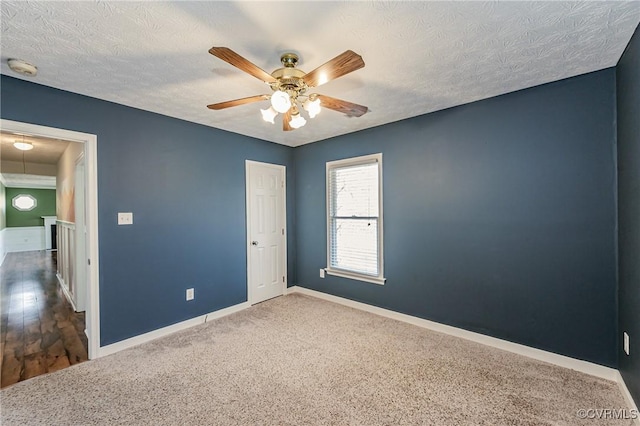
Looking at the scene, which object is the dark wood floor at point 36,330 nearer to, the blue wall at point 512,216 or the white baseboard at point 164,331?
the white baseboard at point 164,331

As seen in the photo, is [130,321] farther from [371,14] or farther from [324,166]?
[371,14]

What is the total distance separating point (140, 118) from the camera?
9.61ft

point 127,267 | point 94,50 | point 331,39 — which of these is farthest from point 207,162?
point 331,39

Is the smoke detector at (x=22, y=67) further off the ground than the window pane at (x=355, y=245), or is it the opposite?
the smoke detector at (x=22, y=67)

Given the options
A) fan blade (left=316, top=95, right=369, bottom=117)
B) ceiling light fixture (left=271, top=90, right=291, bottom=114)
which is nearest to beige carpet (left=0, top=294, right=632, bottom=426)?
ceiling light fixture (left=271, top=90, right=291, bottom=114)

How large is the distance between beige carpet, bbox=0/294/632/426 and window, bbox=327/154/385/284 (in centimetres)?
107

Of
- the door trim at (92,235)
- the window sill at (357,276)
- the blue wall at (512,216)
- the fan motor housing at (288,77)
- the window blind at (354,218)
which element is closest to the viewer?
the fan motor housing at (288,77)

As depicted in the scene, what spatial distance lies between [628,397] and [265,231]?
389 cm

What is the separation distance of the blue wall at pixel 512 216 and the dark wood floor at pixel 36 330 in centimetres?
337

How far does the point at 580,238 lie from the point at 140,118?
4.29m

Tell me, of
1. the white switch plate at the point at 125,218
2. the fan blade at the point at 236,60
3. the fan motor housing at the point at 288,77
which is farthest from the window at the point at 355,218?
the white switch plate at the point at 125,218

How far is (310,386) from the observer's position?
2.12 m

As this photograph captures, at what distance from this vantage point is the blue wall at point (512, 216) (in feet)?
7.33

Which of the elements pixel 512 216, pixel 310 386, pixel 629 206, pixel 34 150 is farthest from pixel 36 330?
pixel 629 206
